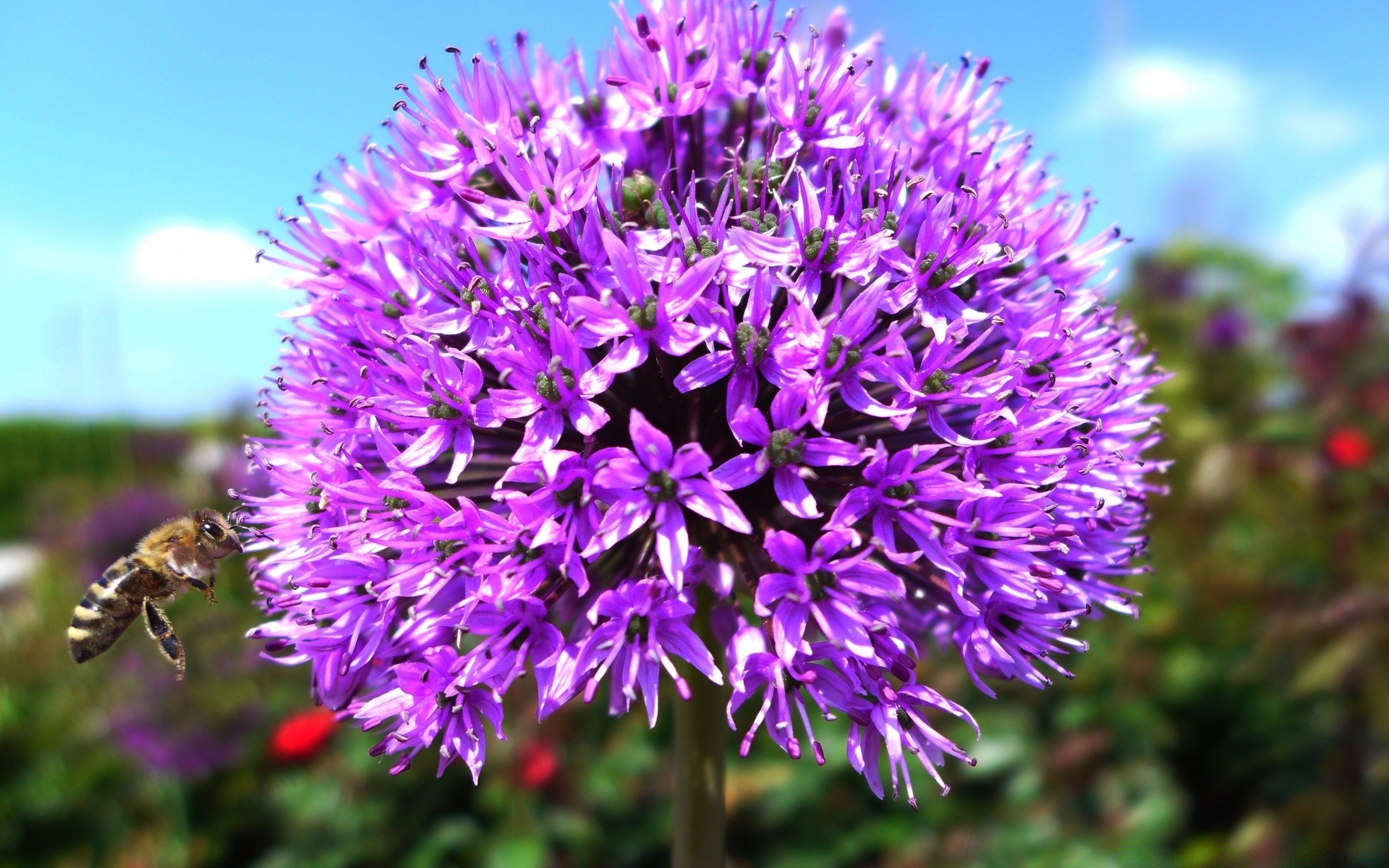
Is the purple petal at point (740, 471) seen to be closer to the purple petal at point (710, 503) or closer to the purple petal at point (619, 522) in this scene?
the purple petal at point (710, 503)

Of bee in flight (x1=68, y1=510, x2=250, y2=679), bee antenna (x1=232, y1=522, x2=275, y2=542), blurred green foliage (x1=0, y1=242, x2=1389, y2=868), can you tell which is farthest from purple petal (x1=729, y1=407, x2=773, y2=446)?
blurred green foliage (x1=0, y1=242, x2=1389, y2=868)

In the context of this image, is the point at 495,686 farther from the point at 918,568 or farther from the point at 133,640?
the point at 133,640

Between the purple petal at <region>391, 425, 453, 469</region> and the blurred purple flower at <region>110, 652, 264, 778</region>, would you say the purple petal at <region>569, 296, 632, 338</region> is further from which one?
the blurred purple flower at <region>110, 652, 264, 778</region>

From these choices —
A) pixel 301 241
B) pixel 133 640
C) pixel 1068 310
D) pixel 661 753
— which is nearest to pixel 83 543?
pixel 133 640

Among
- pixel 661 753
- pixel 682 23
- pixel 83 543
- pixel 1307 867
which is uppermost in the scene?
pixel 682 23

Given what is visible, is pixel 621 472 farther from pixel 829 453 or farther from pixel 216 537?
pixel 216 537

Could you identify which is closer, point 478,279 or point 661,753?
point 478,279
